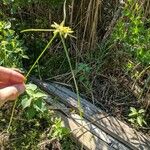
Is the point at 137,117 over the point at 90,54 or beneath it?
beneath

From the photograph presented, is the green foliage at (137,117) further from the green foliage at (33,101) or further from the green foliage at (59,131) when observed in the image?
the green foliage at (33,101)

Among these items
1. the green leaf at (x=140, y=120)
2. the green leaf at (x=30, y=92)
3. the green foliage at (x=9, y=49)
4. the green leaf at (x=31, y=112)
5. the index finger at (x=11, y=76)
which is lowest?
the green leaf at (x=140, y=120)

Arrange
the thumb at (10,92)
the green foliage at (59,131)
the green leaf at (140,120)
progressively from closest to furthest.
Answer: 1. the thumb at (10,92)
2. the green foliage at (59,131)
3. the green leaf at (140,120)

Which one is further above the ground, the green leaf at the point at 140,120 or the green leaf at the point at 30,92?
the green leaf at the point at 30,92

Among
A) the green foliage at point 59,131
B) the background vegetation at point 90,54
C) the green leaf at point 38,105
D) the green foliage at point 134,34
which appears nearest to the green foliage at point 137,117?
the background vegetation at point 90,54

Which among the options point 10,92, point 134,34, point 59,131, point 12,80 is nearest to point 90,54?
point 134,34

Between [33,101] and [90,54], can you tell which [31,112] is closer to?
[33,101]

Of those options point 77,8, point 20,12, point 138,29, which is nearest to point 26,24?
point 20,12
